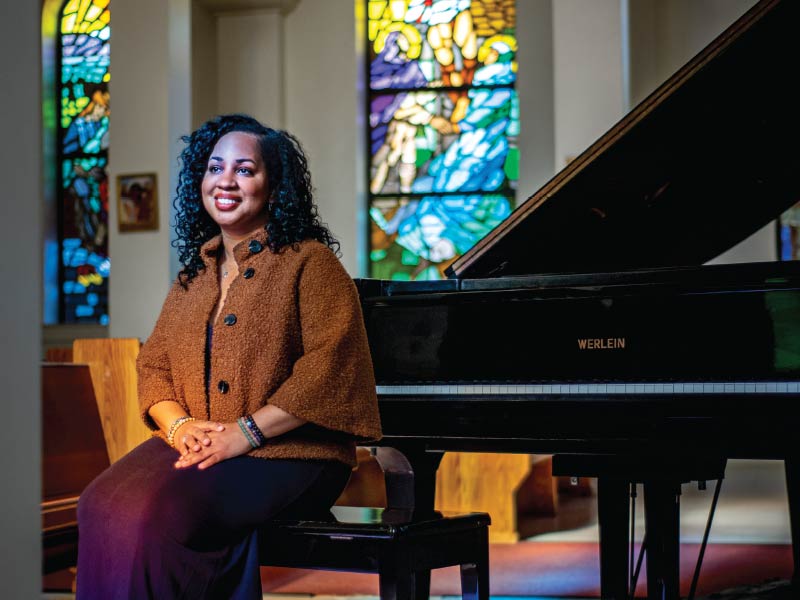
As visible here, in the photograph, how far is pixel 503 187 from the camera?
8.02m

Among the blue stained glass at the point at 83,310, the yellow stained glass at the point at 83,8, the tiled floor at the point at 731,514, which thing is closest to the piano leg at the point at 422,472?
the tiled floor at the point at 731,514

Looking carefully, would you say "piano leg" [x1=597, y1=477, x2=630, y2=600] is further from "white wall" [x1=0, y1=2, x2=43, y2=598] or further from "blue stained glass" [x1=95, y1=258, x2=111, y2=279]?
"blue stained glass" [x1=95, y1=258, x2=111, y2=279]

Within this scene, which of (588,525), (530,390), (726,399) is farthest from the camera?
(588,525)

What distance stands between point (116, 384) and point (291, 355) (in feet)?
6.30

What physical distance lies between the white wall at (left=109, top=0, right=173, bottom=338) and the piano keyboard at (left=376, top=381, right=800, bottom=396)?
451 centimetres

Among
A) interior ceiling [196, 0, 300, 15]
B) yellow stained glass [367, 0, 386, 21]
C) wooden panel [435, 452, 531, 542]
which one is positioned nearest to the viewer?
wooden panel [435, 452, 531, 542]

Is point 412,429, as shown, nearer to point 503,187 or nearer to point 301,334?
point 301,334

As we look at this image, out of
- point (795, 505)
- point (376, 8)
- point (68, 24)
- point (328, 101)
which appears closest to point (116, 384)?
point (795, 505)

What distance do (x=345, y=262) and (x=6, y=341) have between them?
23.9 feet

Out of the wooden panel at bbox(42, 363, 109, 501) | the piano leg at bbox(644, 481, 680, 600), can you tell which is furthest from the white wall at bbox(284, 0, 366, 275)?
the piano leg at bbox(644, 481, 680, 600)

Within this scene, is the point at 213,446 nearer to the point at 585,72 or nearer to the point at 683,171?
the point at 683,171

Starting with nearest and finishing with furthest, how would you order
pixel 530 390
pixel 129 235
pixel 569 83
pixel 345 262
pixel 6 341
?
pixel 6 341
pixel 530 390
pixel 569 83
pixel 129 235
pixel 345 262

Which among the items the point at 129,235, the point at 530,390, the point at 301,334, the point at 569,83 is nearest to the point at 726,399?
the point at 530,390

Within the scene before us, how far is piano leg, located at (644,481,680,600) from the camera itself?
263 cm
